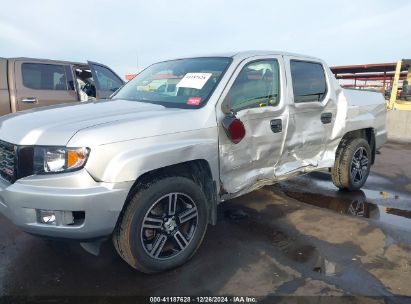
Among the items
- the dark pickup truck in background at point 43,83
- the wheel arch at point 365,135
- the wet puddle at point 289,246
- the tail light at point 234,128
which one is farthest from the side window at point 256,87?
the dark pickup truck in background at point 43,83

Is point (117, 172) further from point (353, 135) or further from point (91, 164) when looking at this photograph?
point (353, 135)

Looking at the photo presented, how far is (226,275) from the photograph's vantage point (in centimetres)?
304

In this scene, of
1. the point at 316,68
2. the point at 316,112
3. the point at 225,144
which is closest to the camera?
the point at 225,144

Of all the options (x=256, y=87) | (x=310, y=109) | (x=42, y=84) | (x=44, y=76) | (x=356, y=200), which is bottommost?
(x=356, y=200)

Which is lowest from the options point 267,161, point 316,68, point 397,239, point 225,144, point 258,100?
point 397,239

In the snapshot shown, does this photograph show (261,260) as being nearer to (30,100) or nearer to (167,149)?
(167,149)

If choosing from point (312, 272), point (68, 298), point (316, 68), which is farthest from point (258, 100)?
point (68, 298)

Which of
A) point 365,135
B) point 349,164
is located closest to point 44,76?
point 349,164

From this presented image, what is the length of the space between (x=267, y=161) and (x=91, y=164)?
1952 millimetres

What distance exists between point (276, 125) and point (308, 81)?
3.19 ft

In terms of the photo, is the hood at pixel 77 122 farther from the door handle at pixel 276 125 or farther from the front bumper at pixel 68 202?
the door handle at pixel 276 125

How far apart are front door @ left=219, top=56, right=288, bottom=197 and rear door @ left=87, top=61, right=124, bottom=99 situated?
329cm

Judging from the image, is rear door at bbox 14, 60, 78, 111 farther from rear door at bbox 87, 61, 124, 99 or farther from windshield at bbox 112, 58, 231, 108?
windshield at bbox 112, 58, 231, 108

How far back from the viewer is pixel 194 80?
3.57 m
